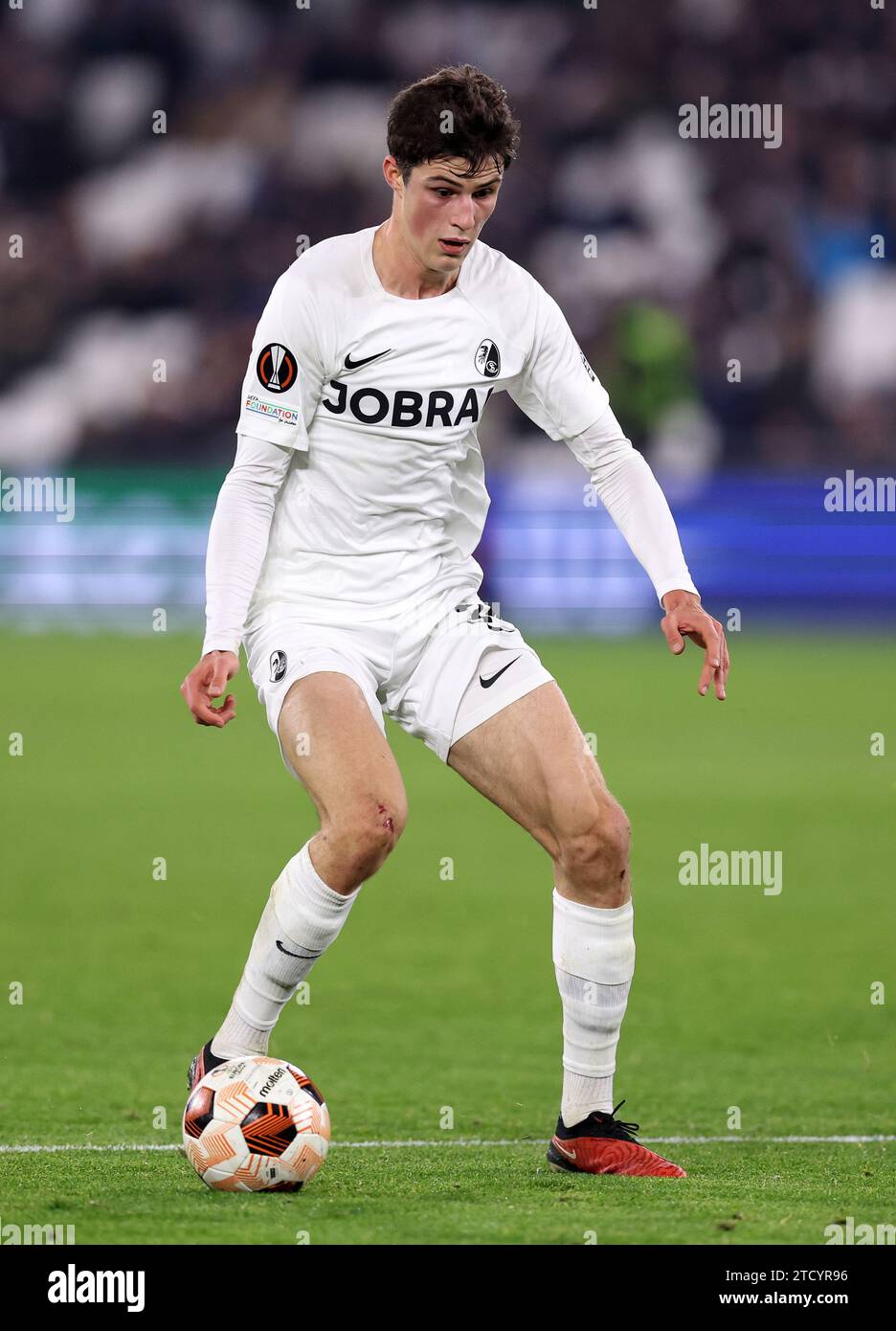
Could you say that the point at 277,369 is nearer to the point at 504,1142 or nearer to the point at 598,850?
the point at 598,850

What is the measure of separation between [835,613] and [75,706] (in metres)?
9.28

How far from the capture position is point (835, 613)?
21.7 meters

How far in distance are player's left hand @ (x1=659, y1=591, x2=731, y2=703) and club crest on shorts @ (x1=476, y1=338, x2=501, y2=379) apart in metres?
0.72

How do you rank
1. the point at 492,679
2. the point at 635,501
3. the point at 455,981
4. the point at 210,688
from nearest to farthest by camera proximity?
the point at 210,688 < the point at 492,679 < the point at 635,501 < the point at 455,981

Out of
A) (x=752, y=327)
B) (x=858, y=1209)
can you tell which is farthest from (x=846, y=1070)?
(x=752, y=327)

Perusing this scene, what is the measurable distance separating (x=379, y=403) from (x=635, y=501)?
2.28 feet

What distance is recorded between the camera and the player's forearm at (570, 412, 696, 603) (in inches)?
194

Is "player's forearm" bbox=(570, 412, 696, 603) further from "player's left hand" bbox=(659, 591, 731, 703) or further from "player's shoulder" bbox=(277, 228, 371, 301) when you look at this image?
"player's shoulder" bbox=(277, 228, 371, 301)

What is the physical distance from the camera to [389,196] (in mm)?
29297

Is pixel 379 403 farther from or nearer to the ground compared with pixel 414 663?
farther from the ground

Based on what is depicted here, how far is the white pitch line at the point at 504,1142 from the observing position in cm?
496

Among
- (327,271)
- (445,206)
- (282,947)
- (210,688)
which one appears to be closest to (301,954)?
(282,947)
